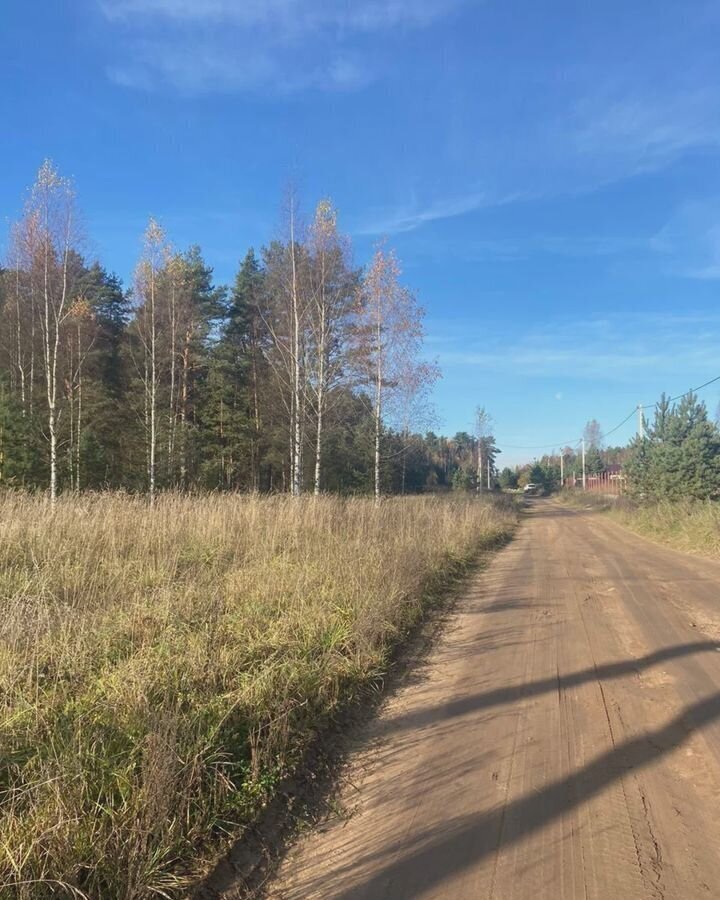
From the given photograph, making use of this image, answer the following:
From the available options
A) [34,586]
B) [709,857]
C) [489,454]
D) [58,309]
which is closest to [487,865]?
[709,857]

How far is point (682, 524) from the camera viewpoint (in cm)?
1975

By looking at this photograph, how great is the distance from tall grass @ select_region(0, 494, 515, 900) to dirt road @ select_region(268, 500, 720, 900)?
57 centimetres

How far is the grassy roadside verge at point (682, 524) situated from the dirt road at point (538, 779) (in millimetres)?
10893

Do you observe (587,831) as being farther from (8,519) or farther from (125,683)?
(8,519)

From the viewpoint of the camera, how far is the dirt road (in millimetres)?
2615

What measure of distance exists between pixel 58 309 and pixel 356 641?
67.4ft

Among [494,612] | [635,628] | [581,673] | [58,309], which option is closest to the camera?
[581,673]

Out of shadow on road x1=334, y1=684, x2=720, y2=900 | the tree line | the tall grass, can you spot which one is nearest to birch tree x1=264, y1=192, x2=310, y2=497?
the tree line

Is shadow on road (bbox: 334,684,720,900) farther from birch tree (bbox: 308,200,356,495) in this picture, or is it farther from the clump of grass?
birch tree (bbox: 308,200,356,495)

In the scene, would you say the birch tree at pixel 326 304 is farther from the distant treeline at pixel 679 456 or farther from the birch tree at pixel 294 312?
the distant treeline at pixel 679 456

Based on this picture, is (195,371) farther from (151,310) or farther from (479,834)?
(479,834)

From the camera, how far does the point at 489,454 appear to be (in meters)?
102

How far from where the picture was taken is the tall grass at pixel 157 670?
2.56 m

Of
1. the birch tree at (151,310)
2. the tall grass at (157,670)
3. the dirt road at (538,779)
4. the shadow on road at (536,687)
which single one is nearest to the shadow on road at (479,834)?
the dirt road at (538,779)
